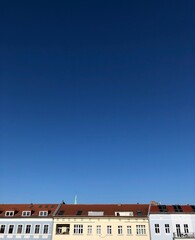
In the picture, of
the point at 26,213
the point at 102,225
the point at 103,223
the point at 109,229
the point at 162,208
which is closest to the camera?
the point at 109,229

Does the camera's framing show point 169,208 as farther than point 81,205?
No

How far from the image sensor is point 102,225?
157 ft

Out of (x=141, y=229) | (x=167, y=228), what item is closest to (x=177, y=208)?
(x=167, y=228)

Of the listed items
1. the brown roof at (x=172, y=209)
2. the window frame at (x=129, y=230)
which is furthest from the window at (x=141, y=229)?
the brown roof at (x=172, y=209)

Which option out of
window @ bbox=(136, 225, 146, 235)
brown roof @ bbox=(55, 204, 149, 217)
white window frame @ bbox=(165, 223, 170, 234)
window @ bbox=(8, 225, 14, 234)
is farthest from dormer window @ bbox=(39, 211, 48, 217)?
white window frame @ bbox=(165, 223, 170, 234)

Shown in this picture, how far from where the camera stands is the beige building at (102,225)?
46938mm

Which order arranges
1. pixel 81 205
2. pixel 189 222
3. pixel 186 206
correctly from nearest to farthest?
pixel 189 222 < pixel 186 206 < pixel 81 205

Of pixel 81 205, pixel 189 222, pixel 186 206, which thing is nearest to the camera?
pixel 189 222

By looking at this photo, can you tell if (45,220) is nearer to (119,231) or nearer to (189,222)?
(119,231)

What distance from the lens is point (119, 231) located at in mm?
47188

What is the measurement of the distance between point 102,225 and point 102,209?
365 cm

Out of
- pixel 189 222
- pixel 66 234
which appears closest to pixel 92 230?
pixel 66 234

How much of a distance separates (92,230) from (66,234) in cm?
429

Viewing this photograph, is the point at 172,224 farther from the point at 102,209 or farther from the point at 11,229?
the point at 11,229
